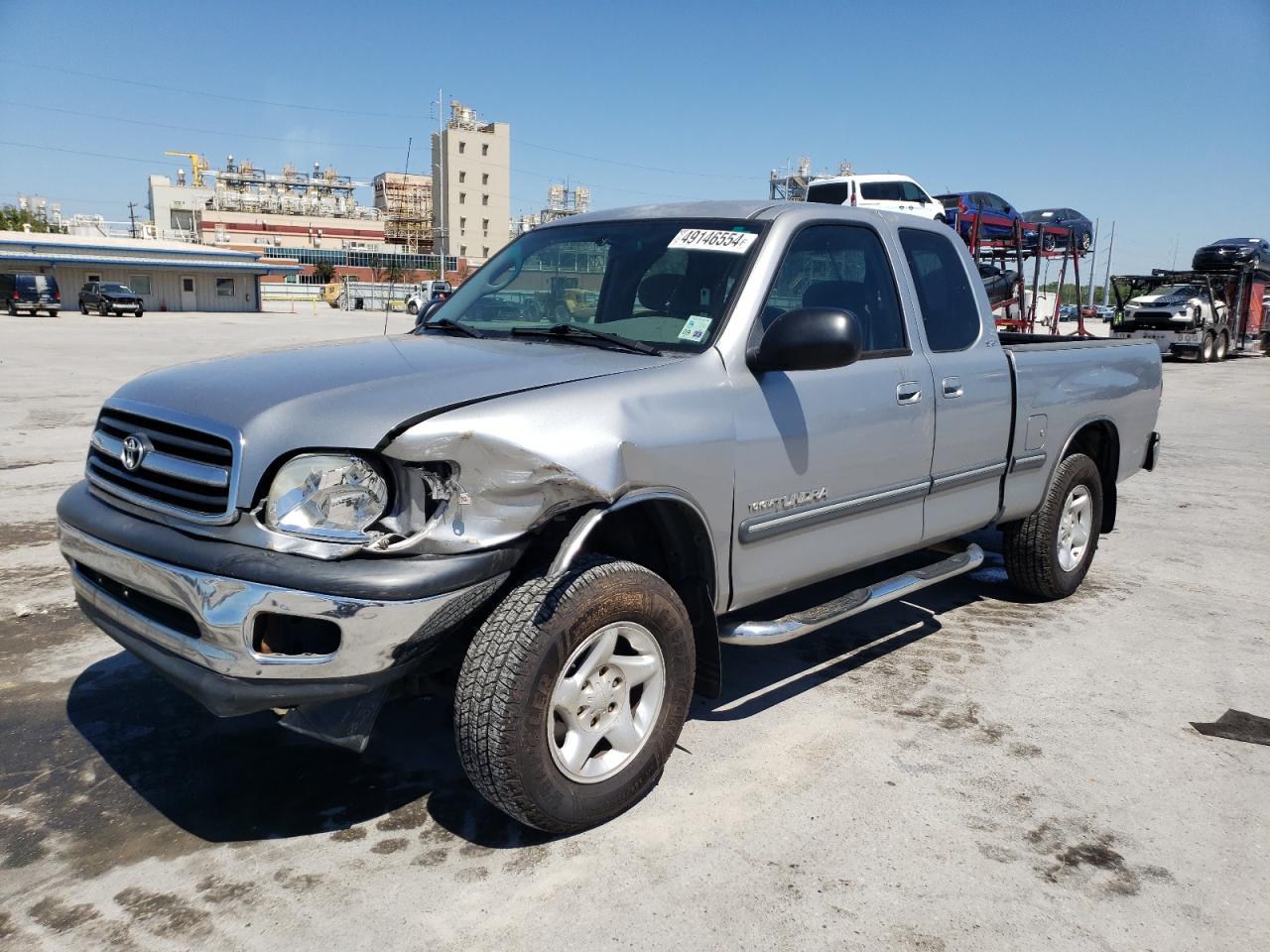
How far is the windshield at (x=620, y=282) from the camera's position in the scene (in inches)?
139

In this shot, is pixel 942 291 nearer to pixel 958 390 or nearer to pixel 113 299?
pixel 958 390

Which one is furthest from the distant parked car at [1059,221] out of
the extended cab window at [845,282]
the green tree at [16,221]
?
the green tree at [16,221]

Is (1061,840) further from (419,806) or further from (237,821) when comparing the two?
(237,821)

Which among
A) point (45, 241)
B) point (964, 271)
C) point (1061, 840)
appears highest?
point (45, 241)

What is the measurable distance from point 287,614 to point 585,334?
5.14 ft

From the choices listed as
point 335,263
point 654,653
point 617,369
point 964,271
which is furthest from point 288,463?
point 335,263

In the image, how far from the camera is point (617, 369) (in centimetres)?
308

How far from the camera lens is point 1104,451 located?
18.8 ft

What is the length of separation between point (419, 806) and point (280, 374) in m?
1.43

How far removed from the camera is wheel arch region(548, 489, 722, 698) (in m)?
3.16

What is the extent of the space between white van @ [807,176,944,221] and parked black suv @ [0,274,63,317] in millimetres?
35624

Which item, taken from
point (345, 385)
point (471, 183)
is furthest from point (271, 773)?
point (471, 183)

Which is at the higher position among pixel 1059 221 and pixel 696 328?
pixel 1059 221

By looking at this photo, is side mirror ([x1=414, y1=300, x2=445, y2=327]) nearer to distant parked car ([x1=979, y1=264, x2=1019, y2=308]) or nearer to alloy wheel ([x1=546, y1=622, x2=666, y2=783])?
alloy wheel ([x1=546, y1=622, x2=666, y2=783])
